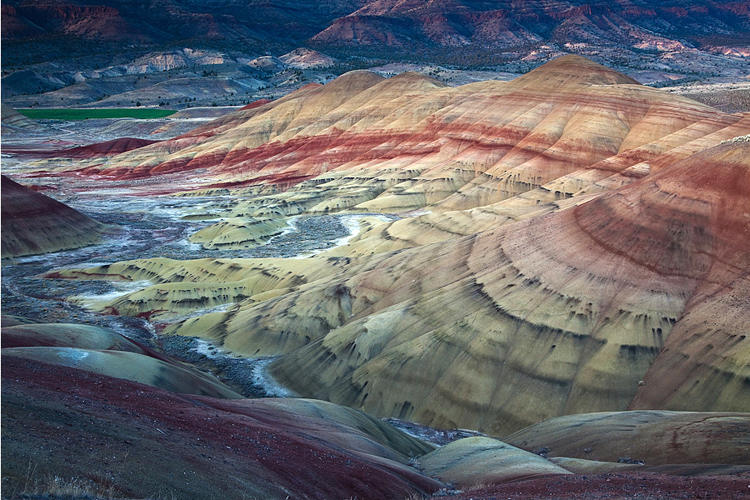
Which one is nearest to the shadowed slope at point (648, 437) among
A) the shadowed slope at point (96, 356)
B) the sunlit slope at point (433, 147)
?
the shadowed slope at point (96, 356)

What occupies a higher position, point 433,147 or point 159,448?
point 159,448

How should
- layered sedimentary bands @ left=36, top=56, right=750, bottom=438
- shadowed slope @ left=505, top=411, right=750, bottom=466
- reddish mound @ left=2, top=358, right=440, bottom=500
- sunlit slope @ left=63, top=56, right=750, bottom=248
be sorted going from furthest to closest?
1. sunlit slope @ left=63, top=56, right=750, bottom=248
2. layered sedimentary bands @ left=36, top=56, right=750, bottom=438
3. shadowed slope @ left=505, top=411, right=750, bottom=466
4. reddish mound @ left=2, top=358, right=440, bottom=500

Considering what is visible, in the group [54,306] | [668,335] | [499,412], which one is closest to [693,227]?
[668,335]

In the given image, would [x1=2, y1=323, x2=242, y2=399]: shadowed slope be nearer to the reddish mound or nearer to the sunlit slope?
the reddish mound

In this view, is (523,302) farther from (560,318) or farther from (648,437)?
(648,437)

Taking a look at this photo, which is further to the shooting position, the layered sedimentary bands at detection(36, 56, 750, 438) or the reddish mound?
the layered sedimentary bands at detection(36, 56, 750, 438)

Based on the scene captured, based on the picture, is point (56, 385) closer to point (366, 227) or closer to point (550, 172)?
point (366, 227)

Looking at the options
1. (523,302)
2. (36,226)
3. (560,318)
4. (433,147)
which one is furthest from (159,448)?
(433,147)

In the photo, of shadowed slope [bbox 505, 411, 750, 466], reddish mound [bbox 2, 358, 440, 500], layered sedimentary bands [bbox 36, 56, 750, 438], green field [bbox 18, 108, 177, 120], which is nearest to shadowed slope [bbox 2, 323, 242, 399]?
reddish mound [bbox 2, 358, 440, 500]

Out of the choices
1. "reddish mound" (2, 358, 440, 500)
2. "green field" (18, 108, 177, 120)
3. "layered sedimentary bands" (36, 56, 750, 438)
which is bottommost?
"green field" (18, 108, 177, 120)
